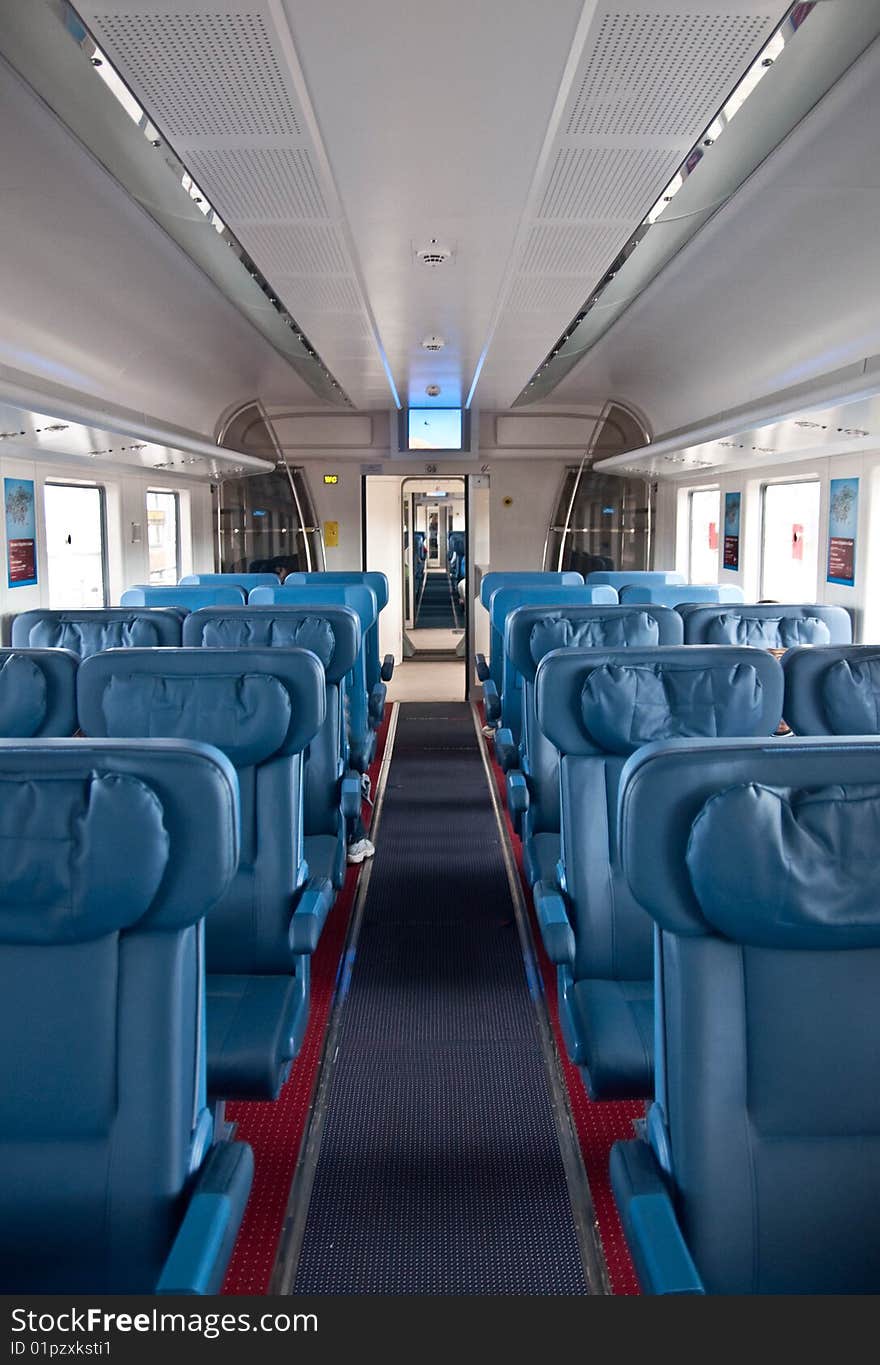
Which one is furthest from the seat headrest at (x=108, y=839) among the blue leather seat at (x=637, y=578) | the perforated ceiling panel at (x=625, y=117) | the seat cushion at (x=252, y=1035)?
the blue leather seat at (x=637, y=578)

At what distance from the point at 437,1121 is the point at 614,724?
141cm

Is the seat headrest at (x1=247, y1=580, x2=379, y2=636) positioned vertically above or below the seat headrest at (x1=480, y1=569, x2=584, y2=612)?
below

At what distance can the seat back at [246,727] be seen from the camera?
2.87 m

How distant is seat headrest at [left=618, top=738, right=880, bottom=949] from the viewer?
Result: 153cm

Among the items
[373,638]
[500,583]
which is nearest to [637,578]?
[500,583]

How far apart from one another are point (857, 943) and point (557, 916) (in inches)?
54.9

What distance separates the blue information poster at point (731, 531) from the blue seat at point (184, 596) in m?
4.55

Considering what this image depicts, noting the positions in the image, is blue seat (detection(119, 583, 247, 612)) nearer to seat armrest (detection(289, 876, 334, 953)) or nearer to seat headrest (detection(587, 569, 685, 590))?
seat headrest (detection(587, 569, 685, 590))

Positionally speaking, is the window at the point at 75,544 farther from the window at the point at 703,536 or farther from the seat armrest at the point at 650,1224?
the seat armrest at the point at 650,1224

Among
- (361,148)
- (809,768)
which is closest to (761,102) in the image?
(361,148)

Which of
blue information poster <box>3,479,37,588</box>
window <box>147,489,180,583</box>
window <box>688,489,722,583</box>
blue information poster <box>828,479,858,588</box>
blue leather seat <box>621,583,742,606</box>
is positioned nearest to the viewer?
blue information poster <box>3,479,37,588</box>

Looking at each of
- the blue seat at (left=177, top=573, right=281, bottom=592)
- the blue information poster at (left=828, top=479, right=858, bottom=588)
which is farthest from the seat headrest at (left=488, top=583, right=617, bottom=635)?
the blue seat at (left=177, top=573, right=281, bottom=592)

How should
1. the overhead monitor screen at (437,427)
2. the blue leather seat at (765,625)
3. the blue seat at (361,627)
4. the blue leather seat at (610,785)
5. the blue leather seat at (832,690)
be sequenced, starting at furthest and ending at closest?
the overhead monitor screen at (437,427) → the blue seat at (361,627) → the blue leather seat at (765,625) → the blue leather seat at (832,690) → the blue leather seat at (610,785)

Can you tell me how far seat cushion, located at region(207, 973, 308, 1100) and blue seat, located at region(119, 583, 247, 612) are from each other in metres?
4.43
